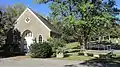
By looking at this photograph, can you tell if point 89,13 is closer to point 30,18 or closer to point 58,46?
point 58,46

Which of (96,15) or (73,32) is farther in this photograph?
(73,32)

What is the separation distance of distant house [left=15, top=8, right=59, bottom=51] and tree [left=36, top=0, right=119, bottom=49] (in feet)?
13.7

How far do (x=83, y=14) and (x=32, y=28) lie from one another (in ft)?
35.4

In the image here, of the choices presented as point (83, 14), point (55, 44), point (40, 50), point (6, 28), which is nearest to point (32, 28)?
point (6, 28)

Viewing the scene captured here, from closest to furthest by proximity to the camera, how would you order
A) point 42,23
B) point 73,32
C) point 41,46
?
point 41,46, point 73,32, point 42,23

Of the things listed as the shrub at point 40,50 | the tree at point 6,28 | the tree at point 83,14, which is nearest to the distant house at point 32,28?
the tree at point 6,28

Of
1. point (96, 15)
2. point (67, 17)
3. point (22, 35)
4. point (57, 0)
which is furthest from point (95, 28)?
point (22, 35)

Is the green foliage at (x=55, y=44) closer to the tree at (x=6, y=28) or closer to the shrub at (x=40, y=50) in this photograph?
the shrub at (x=40, y=50)

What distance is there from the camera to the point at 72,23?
106ft

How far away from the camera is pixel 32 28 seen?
1577 inches

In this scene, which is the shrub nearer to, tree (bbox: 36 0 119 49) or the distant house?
tree (bbox: 36 0 119 49)

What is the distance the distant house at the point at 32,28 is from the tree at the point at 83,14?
4.17 metres

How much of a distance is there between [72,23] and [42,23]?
8263 millimetres

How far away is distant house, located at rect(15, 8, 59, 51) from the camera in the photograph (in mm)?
39250
